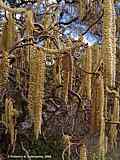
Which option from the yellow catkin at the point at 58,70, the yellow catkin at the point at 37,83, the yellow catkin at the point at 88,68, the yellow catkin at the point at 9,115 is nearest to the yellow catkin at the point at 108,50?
the yellow catkin at the point at 37,83

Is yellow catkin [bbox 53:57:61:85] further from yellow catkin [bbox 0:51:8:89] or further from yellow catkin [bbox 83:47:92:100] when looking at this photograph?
yellow catkin [bbox 0:51:8:89]

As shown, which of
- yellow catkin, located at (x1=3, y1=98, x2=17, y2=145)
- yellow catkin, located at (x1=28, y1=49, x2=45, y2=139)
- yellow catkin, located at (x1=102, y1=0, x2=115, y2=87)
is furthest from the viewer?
yellow catkin, located at (x1=3, y1=98, x2=17, y2=145)

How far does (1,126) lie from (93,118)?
1.29 m

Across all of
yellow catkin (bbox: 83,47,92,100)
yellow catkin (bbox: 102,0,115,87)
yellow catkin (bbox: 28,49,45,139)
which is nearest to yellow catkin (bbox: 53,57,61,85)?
yellow catkin (bbox: 83,47,92,100)

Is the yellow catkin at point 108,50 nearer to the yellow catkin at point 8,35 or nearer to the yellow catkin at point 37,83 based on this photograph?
the yellow catkin at point 37,83

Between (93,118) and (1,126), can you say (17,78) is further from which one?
(93,118)

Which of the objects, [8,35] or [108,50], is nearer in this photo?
[108,50]

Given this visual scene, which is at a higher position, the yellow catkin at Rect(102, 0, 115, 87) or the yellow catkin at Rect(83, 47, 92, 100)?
the yellow catkin at Rect(102, 0, 115, 87)

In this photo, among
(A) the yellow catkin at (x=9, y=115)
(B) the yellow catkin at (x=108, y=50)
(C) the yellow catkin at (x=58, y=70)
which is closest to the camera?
(B) the yellow catkin at (x=108, y=50)

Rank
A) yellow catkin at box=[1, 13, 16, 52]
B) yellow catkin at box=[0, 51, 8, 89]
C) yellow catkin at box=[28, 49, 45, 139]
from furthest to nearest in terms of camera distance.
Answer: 1. yellow catkin at box=[1, 13, 16, 52]
2. yellow catkin at box=[0, 51, 8, 89]
3. yellow catkin at box=[28, 49, 45, 139]

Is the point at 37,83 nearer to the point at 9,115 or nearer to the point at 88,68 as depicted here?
the point at 88,68

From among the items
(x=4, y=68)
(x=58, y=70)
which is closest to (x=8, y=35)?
(x=4, y=68)

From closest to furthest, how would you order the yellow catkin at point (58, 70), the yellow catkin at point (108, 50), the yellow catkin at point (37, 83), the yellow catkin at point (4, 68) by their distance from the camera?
the yellow catkin at point (108, 50)
the yellow catkin at point (37, 83)
the yellow catkin at point (4, 68)
the yellow catkin at point (58, 70)

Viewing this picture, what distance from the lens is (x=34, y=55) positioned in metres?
2.10
